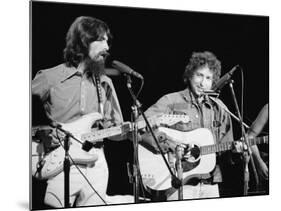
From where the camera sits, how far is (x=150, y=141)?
4688 mm

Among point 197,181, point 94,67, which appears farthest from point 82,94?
point 197,181

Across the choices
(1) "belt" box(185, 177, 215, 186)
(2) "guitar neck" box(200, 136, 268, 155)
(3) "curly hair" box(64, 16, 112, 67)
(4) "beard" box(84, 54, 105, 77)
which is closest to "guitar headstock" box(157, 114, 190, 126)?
(2) "guitar neck" box(200, 136, 268, 155)

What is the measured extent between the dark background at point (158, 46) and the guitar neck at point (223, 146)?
0.14 m

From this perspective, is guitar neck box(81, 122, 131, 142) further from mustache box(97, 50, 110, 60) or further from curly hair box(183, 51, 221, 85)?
curly hair box(183, 51, 221, 85)

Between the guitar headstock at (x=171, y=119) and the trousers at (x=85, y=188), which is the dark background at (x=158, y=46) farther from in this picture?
the guitar headstock at (x=171, y=119)

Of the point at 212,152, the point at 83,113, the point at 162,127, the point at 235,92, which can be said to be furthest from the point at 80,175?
the point at 235,92

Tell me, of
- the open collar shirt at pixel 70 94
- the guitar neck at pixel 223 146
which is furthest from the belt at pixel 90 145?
the guitar neck at pixel 223 146

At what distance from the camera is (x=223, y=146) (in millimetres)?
4957

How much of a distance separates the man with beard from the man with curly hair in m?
0.50

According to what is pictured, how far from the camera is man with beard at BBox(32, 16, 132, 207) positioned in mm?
4383

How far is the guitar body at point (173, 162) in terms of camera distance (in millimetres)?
4668

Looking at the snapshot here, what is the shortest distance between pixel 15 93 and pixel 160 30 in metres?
1.38

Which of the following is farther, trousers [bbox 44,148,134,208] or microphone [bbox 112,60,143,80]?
microphone [bbox 112,60,143,80]

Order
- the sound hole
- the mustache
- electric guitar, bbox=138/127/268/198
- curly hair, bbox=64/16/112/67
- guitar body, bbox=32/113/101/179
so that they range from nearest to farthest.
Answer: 1. guitar body, bbox=32/113/101/179
2. curly hair, bbox=64/16/112/67
3. the mustache
4. electric guitar, bbox=138/127/268/198
5. the sound hole
